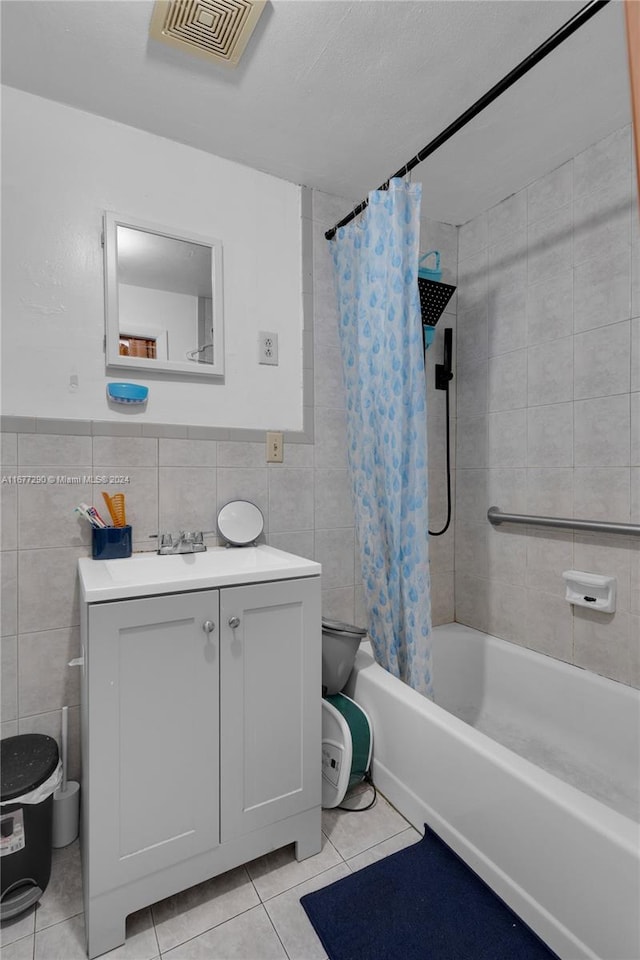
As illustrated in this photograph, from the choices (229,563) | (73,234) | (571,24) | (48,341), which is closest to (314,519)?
(229,563)

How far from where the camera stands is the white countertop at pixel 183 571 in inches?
45.2

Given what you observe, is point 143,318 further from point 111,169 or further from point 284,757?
point 284,757

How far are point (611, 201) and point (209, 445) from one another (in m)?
1.72

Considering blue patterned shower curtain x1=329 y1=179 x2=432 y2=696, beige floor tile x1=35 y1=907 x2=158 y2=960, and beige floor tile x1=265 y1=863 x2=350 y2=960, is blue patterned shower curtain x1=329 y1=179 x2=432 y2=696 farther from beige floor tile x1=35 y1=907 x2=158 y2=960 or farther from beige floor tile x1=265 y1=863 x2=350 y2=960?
beige floor tile x1=35 y1=907 x2=158 y2=960

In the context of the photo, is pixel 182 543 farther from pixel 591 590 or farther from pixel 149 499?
pixel 591 590

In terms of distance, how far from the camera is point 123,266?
5.39 ft

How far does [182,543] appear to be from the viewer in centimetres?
169

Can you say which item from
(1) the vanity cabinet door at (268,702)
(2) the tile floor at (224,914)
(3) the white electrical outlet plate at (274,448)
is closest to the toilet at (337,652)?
(1) the vanity cabinet door at (268,702)

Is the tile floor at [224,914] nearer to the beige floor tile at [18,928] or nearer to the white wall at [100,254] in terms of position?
the beige floor tile at [18,928]

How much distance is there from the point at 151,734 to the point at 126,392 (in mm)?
1043

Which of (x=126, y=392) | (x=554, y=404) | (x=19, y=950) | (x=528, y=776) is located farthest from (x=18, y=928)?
(x=554, y=404)

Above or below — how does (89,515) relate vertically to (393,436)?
below

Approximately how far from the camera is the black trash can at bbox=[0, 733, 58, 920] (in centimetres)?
121

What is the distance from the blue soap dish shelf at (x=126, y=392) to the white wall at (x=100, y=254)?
48 millimetres
